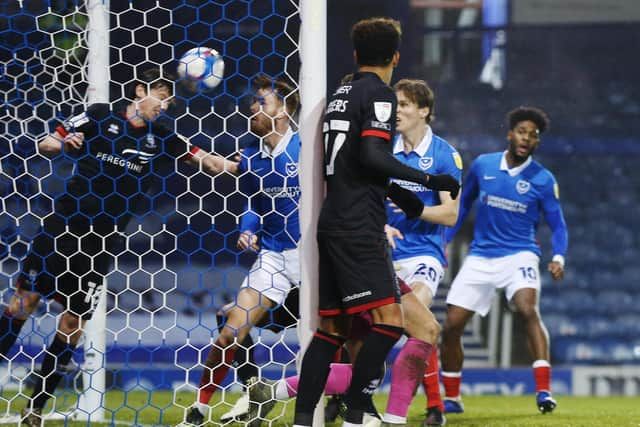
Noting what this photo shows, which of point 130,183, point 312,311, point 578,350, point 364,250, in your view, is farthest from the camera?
point 578,350

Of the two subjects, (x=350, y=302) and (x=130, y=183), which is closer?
(x=350, y=302)

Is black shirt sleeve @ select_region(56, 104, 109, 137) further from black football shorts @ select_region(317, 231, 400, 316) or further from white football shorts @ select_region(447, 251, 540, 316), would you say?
white football shorts @ select_region(447, 251, 540, 316)

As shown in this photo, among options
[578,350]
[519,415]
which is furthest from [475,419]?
[578,350]

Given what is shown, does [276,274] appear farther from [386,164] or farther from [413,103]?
[386,164]

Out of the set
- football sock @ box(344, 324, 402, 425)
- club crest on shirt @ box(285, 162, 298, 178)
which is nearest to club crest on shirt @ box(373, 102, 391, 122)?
football sock @ box(344, 324, 402, 425)

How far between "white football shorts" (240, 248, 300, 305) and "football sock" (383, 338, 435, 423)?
0.77 m

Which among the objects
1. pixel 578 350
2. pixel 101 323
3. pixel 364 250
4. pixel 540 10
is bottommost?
pixel 578 350

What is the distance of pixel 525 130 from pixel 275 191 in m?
2.08

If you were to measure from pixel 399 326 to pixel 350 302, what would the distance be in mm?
207

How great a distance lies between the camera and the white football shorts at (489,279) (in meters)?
6.05

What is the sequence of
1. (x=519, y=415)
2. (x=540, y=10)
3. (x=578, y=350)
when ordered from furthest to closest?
(x=540, y=10)
(x=578, y=350)
(x=519, y=415)

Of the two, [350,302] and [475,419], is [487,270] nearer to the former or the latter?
[475,419]

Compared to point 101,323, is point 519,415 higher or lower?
lower

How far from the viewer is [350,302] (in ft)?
11.7
